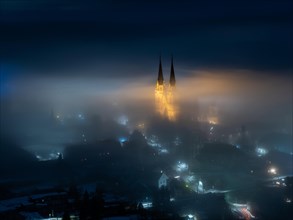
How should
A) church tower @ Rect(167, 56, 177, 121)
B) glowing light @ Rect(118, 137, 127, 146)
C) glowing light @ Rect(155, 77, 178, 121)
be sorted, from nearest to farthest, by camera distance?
glowing light @ Rect(118, 137, 127, 146)
church tower @ Rect(167, 56, 177, 121)
glowing light @ Rect(155, 77, 178, 121)

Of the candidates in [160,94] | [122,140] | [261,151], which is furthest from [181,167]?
[160,94]

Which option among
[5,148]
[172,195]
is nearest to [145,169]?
[172,195]

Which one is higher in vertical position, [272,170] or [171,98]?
[171,98]

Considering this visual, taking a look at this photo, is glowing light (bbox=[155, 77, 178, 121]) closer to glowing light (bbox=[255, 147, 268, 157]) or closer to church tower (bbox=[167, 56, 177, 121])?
church tower (bbox=[167, 56, 177, 121])

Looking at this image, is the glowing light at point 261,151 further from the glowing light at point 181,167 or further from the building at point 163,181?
the building at point 163,181

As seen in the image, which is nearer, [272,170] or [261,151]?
[272,170]

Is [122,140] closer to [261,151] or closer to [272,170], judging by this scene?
[261,151]

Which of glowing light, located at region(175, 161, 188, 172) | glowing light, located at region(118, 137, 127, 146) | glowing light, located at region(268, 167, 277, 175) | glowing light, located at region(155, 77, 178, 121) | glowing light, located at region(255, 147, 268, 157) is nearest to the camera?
glowing light, located at region(175, 161, 188, 172)

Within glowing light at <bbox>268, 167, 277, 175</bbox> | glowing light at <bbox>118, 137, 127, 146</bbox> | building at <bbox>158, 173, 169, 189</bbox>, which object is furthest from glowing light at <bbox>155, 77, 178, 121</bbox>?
building at <bbox>158, 173, 169, 189</bbox>

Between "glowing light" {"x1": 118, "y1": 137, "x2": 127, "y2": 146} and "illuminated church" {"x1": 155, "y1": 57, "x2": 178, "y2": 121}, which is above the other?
"illuminated church" {"x1": 155, "y1": 57, "x2": 178, "y2": 121}

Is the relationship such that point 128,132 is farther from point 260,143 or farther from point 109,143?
point 260,143

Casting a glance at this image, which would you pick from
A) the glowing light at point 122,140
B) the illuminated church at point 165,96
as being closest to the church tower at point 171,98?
the illuminated church at point 165,96
